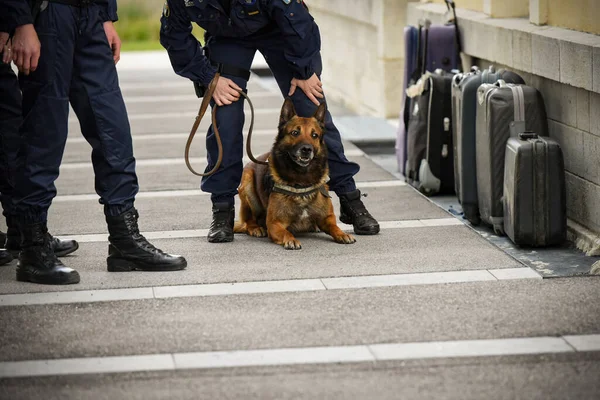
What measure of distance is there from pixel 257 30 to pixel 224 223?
1031mm

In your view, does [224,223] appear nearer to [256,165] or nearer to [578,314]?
[256,165]

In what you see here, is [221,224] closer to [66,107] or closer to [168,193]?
[66,107]

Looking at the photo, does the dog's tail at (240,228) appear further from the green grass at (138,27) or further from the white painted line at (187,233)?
the green grass at (138,27)

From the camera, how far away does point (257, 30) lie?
5578 millimetres

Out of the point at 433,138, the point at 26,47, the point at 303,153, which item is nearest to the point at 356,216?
the point at 303,153

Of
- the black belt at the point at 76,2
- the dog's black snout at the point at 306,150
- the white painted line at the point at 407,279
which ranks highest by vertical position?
the black belt at the point at 76,2

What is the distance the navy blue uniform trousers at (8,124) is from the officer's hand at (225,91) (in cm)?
98

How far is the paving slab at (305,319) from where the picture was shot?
4.02 meters

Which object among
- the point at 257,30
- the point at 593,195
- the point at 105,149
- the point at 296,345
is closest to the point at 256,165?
the point at 257,30

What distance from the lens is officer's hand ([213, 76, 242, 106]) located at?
5625 mm

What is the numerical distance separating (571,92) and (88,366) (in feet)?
10.7

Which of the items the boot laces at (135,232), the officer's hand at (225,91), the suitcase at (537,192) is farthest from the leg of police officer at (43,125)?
the suitcase at (537,192)

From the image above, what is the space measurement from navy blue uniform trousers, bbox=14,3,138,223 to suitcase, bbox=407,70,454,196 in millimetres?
2876

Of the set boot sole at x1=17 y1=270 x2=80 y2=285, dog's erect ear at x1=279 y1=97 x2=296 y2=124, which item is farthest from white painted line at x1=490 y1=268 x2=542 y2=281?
boot sole at x1=17 y1=270 x2=80 y2=285
